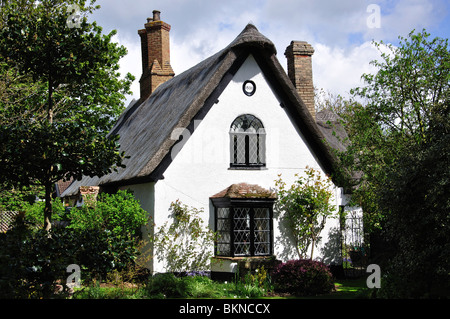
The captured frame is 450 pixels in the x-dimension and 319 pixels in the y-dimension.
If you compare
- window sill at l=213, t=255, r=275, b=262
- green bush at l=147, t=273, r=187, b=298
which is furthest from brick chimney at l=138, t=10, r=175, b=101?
green bush at l=147, t=273, r=187, b=298

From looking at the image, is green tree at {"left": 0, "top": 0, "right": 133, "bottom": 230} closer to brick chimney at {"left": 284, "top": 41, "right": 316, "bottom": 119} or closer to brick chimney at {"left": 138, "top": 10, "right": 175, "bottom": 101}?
brick chimney at {"left": 284, "top": 41, "right": 316, "bottom": 119}

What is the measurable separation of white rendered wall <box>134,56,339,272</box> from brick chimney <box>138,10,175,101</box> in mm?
8004

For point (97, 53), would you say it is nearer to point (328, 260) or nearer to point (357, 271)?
point (328, 260)

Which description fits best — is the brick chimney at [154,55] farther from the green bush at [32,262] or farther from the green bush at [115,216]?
the green bush at [32,262]

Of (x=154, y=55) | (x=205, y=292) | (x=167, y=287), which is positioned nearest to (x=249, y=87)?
(x=205, y=292)

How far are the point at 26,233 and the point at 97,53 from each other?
328 centimetres

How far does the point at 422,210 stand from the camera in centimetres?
849

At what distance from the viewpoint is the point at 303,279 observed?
12570mm

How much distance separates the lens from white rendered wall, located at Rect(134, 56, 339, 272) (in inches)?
536

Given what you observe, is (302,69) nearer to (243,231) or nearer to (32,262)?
(243,231)

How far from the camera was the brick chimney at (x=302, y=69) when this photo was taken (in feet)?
55.0

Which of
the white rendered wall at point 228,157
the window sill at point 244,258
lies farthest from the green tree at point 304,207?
the window sill at point 244,258

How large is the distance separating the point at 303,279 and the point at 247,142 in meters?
4.45

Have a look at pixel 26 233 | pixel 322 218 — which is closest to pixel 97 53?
pixel 26 233
